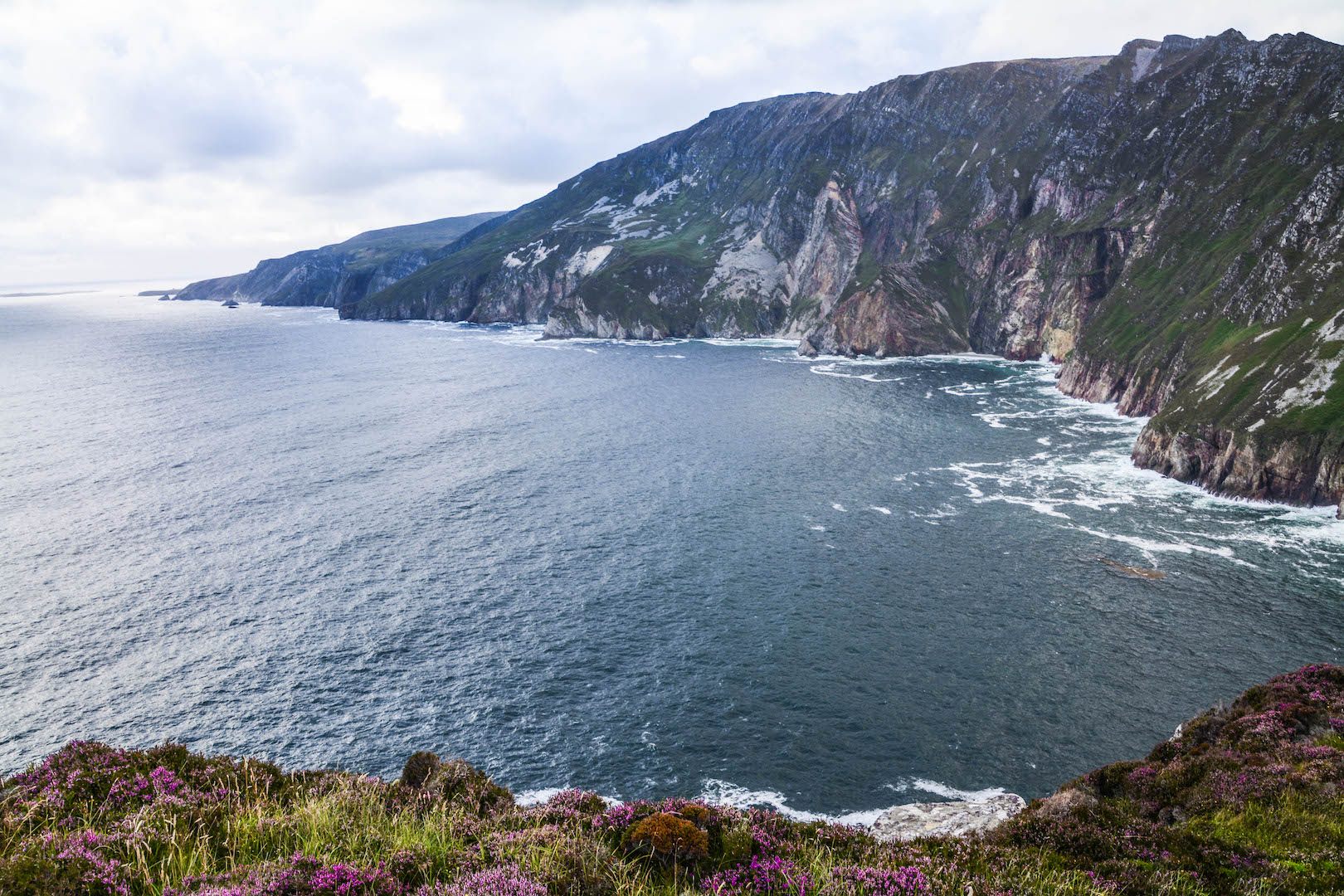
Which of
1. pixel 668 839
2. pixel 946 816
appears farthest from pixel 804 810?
pixel 668 839

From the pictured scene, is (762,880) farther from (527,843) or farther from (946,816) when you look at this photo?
(946,816)

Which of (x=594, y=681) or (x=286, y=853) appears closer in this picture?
(x=286, y=853)

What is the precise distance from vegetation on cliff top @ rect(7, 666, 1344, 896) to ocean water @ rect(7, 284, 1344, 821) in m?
19.8

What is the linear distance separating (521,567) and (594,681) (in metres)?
21.8

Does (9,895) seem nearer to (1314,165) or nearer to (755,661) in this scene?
(755,661)

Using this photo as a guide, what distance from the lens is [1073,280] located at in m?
182

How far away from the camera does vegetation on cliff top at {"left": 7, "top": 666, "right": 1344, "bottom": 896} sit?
14.4 metres

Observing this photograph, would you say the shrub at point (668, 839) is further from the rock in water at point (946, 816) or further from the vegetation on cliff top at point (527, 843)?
the rock in water at point (946, 816)

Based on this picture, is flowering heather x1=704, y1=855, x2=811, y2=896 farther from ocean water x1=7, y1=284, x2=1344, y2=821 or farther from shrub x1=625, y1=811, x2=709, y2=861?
ocean water x1=7, y1=284, x2=1344, y2=821

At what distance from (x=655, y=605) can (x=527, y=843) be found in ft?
158

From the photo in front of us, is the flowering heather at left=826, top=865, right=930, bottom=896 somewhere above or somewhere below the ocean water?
above

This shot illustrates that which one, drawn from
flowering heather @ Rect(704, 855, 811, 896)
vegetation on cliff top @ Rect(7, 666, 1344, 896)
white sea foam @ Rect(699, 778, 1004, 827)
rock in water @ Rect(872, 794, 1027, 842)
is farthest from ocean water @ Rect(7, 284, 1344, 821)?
flowering heather @ Rect(704, 855, 811, 896)

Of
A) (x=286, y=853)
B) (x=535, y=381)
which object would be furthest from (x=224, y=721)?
(x=535, y=381)

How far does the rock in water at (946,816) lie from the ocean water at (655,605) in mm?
2524
